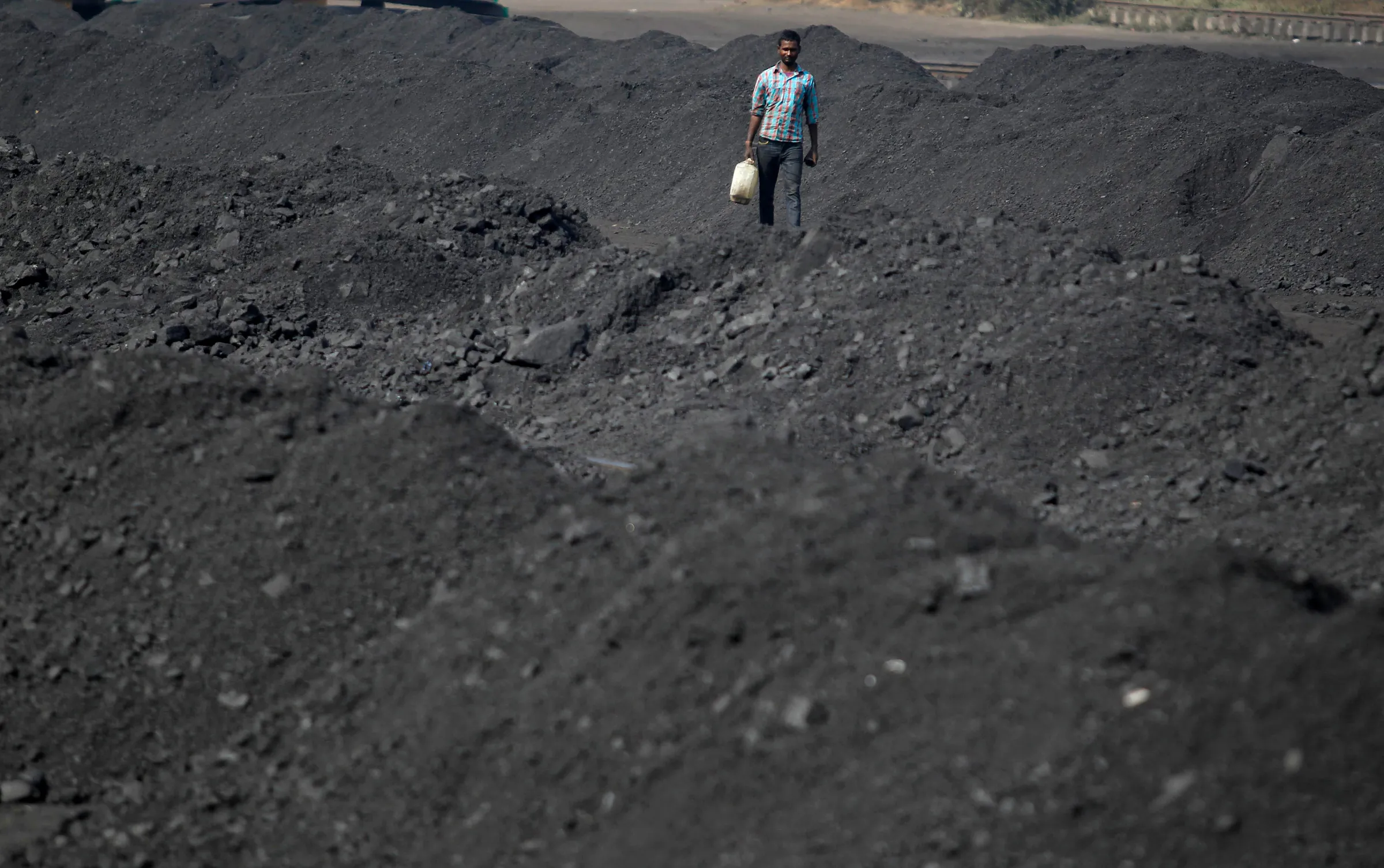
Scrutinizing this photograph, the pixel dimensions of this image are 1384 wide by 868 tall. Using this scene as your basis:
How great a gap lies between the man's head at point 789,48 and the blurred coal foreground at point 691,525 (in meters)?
1.37

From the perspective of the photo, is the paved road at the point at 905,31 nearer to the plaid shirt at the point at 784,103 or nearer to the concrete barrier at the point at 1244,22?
the concrete barrier at the point at 1244,22

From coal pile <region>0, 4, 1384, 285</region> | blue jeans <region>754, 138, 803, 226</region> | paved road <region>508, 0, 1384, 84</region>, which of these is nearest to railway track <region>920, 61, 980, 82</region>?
paved road <region>508, 0, 1384, 84</region>

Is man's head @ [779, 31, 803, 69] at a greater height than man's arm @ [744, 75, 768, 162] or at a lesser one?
greater

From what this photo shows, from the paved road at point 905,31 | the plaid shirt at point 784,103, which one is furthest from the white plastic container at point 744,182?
the paved road at point 905,31

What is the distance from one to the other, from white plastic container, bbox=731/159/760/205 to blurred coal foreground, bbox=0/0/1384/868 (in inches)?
30.4

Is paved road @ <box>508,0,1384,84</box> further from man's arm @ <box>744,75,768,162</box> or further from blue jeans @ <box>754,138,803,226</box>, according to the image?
man's arm @ <box>744,75,768,162</box>

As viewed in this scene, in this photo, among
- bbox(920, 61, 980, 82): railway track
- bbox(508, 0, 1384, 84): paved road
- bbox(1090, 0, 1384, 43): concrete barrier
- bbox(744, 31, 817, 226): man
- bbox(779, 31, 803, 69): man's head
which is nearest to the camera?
bbox(779, 31, 803, 69): man's head

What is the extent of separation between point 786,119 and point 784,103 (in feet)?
0.43

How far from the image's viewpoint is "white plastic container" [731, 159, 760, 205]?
33.6 feet

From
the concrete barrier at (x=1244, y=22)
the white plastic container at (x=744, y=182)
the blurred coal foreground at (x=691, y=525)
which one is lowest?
the blurred coal foreground at (x=691, y=525)

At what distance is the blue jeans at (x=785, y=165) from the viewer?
1015 centimetres

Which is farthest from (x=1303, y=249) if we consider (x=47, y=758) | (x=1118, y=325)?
(x=47, y=758)

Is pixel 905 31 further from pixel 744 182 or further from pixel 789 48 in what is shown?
pixel 789 48

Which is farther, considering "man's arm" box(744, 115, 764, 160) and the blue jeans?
the blue jeans
